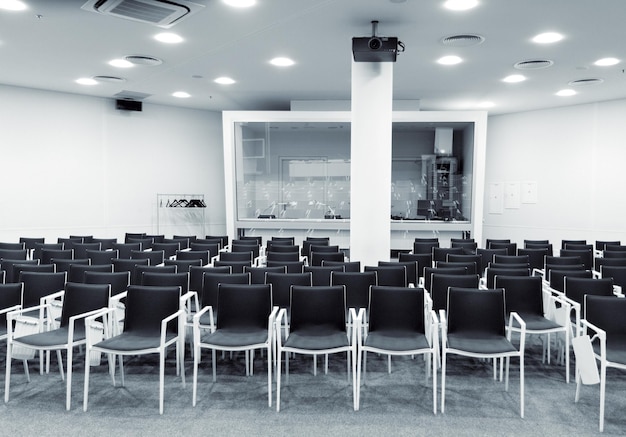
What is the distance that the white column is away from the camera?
7.30 metres

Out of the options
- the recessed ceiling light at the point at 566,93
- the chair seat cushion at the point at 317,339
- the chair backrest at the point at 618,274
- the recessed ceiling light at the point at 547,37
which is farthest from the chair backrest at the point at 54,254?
the recessed ceiling light at the point at 566,93

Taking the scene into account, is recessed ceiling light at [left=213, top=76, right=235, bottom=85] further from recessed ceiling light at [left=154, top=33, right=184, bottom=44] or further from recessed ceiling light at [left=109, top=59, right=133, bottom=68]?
recessed ceiling light at [left=154, top=33, right=184, bottom=44]

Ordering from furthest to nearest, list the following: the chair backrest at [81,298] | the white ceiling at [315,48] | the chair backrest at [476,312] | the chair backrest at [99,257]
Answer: the chair backrest at [99,257] < the white ceiling at [315,48] < the chair backrest at [81,298] < the chair backrest at [476,312]

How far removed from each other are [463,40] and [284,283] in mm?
4876

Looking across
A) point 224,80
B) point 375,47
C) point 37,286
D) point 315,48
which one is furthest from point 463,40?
point 37,286

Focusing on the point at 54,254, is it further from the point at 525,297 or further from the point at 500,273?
the point at 525,297

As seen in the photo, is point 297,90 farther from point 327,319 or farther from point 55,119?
point 327,319

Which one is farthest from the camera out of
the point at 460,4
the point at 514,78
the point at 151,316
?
the point at 514,78

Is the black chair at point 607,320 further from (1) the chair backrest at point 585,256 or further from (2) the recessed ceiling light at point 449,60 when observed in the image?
(2) the recessed ceiling light at point 449,60

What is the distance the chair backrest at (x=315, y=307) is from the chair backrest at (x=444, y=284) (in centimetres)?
110

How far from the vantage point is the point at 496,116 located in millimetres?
14164

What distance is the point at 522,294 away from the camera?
4.61 metres

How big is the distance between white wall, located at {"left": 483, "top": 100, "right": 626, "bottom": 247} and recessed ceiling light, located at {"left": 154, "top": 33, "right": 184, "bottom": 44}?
9.89 m

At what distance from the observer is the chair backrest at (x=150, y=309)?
163 inches
